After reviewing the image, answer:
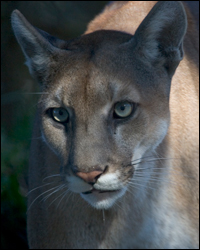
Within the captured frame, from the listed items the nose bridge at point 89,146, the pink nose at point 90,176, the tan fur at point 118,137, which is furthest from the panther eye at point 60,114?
the pink nose at point 90,176

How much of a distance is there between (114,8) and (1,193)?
64.4 inches

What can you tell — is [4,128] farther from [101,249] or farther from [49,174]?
[101,249]

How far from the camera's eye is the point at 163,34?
2137mm

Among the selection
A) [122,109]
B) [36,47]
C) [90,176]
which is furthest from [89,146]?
[36,47]

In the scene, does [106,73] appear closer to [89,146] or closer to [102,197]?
[89,146]

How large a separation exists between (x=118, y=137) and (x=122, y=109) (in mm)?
124

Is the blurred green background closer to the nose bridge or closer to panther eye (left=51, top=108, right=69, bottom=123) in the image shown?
panther eye (left=51, top=108, right=69, bottom=123)

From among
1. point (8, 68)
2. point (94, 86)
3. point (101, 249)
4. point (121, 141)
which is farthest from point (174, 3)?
point (8, 68)

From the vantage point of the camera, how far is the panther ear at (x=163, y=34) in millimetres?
2051

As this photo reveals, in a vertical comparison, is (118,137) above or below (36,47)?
below

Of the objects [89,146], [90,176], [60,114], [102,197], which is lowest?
[102,197]

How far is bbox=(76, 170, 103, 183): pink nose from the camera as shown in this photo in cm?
187

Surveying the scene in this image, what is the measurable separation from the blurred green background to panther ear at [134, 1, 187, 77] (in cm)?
168

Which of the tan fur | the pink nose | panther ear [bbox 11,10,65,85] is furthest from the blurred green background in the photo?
the pink nose
